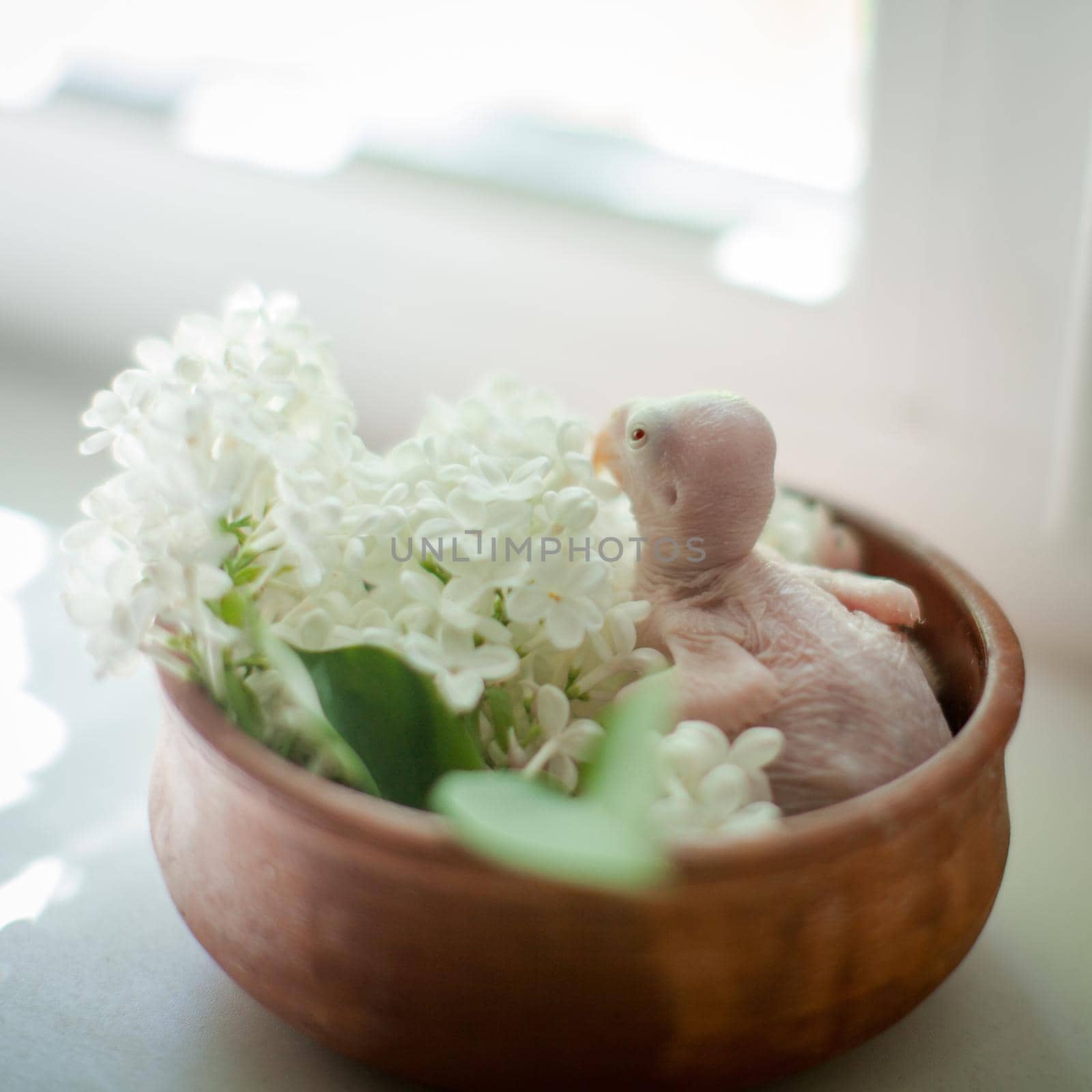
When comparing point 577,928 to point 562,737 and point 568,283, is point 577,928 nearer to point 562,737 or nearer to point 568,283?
point 562,737

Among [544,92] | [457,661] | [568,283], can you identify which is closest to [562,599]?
[457,661]

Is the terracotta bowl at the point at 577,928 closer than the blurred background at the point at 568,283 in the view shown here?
Yes

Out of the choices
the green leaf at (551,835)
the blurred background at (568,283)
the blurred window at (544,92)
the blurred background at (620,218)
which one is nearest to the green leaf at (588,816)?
the green leaf at (551,835)

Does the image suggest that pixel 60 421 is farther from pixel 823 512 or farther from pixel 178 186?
pixel 823 512

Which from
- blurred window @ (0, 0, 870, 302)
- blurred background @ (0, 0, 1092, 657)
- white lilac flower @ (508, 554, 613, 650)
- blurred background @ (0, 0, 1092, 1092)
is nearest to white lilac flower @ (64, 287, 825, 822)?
white lilac flower @ (508, 554, 613, 650)

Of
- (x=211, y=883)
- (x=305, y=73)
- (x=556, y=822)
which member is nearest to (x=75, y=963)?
(x=211, y=883)

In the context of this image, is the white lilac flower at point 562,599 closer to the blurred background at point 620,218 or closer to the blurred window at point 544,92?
the blurred background at point 620,218
